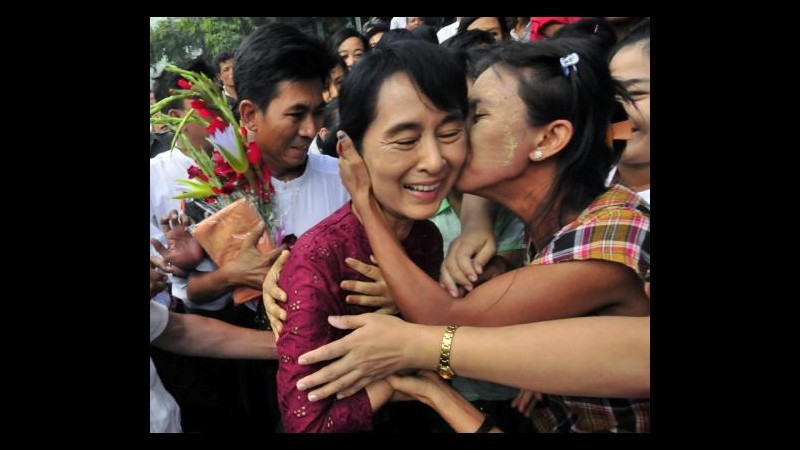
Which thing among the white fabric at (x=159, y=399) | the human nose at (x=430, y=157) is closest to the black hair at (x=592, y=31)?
the human nose at (x=430, y=157)

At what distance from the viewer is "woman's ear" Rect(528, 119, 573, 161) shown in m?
2.55

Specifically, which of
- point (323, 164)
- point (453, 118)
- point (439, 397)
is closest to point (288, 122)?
point (323, 164)

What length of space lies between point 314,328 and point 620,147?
1.31 metres

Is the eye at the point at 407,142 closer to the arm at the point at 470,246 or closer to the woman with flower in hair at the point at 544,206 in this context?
the woman with flower in hair at the point at 544,206

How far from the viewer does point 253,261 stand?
2771 mm

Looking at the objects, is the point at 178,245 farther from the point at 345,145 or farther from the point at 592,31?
the point at 592,31

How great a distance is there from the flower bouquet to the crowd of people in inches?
1.3

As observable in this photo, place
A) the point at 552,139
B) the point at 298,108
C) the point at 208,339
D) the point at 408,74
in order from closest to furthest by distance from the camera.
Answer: the point at 408,74
the point at 552,139
the point at 298,108
the point at 208,339

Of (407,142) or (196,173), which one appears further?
(196,173)

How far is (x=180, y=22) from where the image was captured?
109 inches

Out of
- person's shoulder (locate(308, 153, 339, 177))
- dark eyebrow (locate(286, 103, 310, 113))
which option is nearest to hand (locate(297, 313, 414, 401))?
person's shoulder (locate(308, 153, 339, 177))

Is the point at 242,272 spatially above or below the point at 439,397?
above

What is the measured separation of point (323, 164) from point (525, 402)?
1.20 meters

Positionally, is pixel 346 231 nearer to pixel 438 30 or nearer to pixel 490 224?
pixel 490 224
